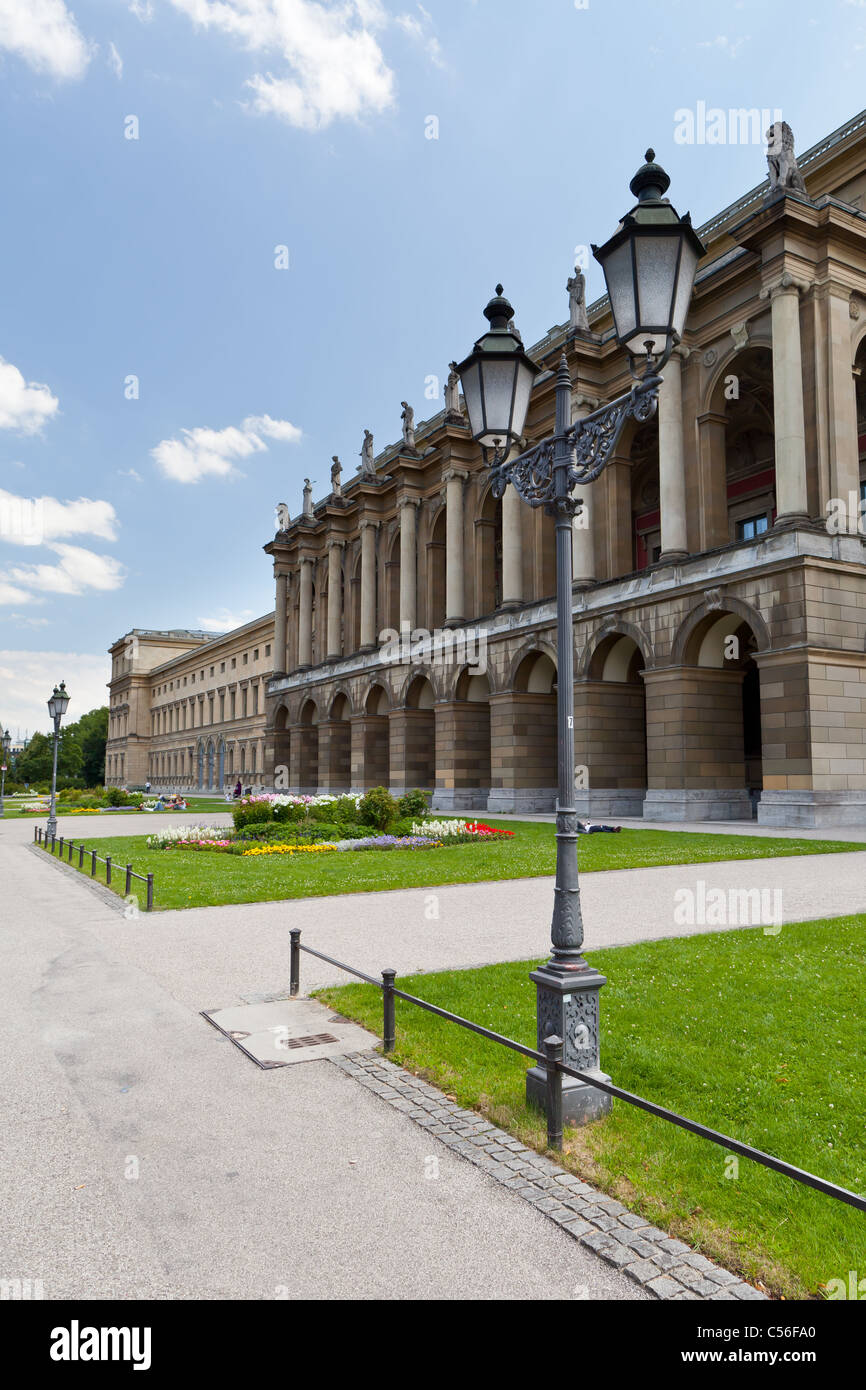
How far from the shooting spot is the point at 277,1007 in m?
8.11

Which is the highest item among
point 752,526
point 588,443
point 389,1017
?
point 752,526

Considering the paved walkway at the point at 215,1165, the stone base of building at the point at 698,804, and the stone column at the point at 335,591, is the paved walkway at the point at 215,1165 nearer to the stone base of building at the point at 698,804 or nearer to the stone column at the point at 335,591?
the stone base of building at the point at 698,804

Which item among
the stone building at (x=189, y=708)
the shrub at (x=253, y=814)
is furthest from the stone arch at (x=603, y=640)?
the stone building at (x=189, y=708)

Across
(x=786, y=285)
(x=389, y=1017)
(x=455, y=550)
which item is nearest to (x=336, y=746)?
(x=455, y=550)

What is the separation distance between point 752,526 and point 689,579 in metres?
11.6

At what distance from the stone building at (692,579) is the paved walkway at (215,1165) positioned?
19.4 meters

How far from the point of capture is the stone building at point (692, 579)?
27453mm

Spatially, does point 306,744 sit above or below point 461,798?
above

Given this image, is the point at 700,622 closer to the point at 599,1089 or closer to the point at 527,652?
the point at 527,652

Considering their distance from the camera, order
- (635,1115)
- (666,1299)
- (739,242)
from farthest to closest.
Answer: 1. (739,242)
2. (635,1115)
3. (666,1299)

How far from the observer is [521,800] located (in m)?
40.0

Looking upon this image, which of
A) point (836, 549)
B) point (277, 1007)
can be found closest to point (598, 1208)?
point (277, 1007)
